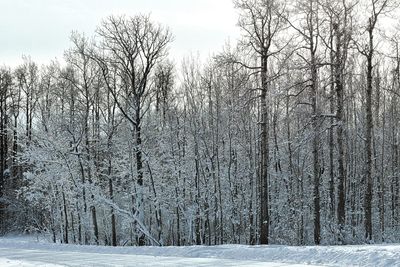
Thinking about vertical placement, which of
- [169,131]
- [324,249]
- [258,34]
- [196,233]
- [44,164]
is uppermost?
[258,34]

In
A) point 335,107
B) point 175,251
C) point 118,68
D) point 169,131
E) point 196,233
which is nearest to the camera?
point 175,251

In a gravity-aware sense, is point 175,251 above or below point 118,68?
below

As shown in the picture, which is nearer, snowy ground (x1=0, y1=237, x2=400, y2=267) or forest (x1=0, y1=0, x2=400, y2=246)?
snowy ground (x1=0, y1=237, x2=400, y2=267)

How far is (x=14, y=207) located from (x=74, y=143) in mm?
15981

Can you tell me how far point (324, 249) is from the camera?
1355 centimetres

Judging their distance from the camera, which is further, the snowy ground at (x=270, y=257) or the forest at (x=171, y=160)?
the forest at (x=171, y=160)

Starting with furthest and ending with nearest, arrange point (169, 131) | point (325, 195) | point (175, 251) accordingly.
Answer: point (325, 195) < point (169, 131) < point (175, 251)

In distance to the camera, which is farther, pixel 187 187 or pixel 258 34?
pixel 187 187

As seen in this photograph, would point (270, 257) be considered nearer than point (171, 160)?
Yes

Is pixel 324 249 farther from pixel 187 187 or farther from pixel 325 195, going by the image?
pixel 325 195

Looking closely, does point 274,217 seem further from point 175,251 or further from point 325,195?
point 175,251

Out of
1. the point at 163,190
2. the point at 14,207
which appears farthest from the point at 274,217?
the point at 14,207

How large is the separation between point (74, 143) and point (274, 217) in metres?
15.0

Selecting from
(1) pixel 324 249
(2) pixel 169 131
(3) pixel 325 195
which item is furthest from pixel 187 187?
(1) pixel 324 249
